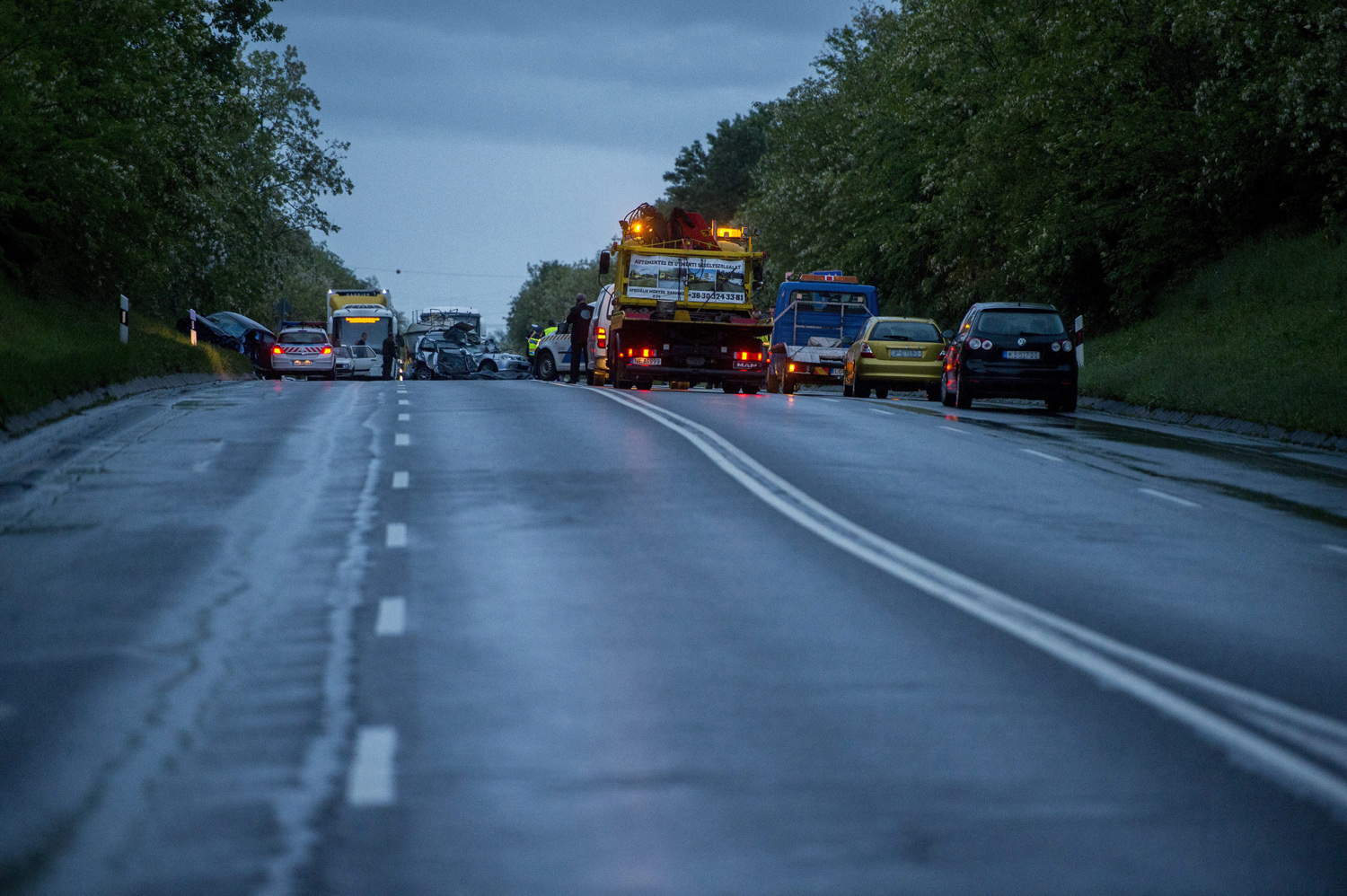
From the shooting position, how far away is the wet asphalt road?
489cm

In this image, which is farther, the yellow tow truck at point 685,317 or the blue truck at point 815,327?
the blue truck at point 815,327

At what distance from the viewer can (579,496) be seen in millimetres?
13617

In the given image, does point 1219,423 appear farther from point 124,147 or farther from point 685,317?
point 124,147

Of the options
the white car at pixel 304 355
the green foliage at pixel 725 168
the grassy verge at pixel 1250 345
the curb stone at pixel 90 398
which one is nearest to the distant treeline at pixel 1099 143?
the grassy verge at pixel 1250 345

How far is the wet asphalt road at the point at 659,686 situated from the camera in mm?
4887

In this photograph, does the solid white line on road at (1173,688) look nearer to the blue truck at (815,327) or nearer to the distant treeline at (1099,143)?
the distant treeline at (1099,143)

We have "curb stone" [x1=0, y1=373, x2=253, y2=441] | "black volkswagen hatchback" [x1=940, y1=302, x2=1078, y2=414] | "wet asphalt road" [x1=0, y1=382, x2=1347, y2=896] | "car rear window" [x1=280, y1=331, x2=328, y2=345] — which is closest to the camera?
"wet asphalt road" [x1=0, y1=382, x2=1347, y2=896]

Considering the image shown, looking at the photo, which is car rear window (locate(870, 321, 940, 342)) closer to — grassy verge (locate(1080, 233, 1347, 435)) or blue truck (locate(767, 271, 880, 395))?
grassy verge (locate(1080, 233, 1347, 435))

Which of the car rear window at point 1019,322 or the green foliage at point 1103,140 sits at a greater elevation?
the green foliage at point 1103,140

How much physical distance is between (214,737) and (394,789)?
0.96m

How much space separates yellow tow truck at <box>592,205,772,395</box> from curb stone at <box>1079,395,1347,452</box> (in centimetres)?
624

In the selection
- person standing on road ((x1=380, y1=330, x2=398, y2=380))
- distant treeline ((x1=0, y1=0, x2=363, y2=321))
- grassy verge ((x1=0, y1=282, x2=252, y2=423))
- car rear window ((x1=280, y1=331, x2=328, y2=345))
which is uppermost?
distant treeline ((x1=0, y1=0, x2=363, y2=321))

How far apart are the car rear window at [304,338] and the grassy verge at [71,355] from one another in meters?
8.07

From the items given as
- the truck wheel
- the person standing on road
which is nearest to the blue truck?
the truck wheel
